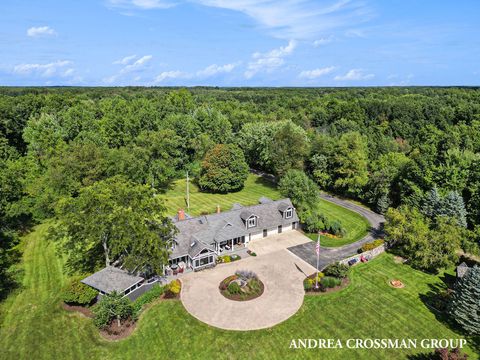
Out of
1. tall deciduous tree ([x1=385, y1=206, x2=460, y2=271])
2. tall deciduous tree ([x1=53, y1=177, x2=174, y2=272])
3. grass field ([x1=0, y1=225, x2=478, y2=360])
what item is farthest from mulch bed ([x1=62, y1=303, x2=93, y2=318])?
tall deciduous tree ([x1=385, y1=206, x2=460, y2=271])

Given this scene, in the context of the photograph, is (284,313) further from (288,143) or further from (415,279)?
(288,143)

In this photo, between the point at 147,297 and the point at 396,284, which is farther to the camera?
the point at 396,284

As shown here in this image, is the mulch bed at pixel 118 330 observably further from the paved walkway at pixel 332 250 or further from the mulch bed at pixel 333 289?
the paved walkway at pixel 332 250

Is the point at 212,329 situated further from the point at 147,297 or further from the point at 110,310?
the point at 110,310

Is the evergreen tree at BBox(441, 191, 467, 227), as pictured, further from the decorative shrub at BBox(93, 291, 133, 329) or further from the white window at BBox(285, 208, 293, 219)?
the decorative shrub at BBox(93, 291, 133, 329)

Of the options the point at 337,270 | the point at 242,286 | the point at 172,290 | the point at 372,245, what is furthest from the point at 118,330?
the point at 372,245

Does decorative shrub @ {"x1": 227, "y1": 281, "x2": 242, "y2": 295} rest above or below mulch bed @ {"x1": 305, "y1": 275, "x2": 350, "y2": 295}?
above

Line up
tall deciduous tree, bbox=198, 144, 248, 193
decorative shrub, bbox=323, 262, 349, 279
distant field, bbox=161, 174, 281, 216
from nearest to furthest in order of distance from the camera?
decorative shrub, bbox=323, 262, 349, 279
distant field, bbox=161, 174, 281, 216
tall deciduous tree, bbox=198, 144, 248, 193
